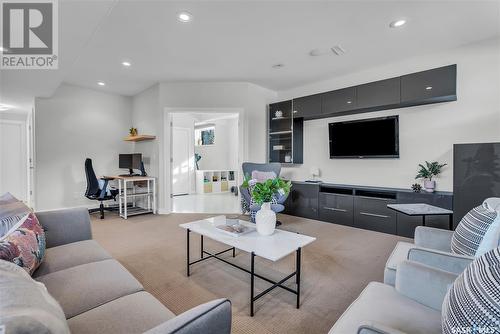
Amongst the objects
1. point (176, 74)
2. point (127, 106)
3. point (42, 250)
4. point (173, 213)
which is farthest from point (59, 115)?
point (42, 250)

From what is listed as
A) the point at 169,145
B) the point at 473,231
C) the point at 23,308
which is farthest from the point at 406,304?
the point at 169,145

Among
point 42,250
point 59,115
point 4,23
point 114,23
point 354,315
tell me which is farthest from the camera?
point 59,115

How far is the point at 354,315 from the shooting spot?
1060 mm

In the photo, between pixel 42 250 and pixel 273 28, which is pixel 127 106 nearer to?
pixel 273 28

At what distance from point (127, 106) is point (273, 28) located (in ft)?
14.6

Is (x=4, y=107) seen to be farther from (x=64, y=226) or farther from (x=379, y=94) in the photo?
(x=379, y=94)

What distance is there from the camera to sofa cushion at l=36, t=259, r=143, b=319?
1.11 metres

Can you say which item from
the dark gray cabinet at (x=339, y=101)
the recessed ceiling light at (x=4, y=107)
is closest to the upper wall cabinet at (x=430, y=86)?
the dark gray cabinet at (x=339, y=101)

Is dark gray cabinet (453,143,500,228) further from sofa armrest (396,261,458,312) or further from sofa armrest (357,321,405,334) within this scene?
sofa armrest (357,321,405,334)

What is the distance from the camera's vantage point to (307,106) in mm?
4523

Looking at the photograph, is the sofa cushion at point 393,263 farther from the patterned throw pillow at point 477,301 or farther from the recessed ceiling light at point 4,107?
the recessed ceiling light at point 4,107

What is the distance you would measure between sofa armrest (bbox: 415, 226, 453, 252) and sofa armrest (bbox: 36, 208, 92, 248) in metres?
2.75

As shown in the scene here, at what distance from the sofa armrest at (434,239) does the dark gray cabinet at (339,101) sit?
2.57 meters

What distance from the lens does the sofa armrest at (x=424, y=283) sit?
43.7 inches
